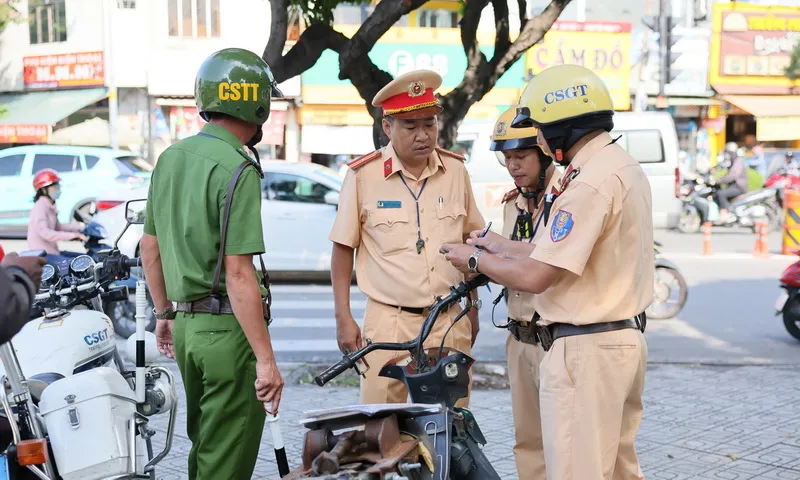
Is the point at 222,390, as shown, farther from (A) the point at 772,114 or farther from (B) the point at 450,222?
(A) the point at 772,114

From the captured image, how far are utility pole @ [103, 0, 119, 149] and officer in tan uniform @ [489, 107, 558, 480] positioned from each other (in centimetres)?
1988

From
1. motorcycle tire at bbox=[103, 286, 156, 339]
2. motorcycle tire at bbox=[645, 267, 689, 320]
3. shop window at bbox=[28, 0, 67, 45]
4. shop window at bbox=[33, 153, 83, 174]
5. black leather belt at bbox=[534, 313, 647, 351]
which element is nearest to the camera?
black leather belt at bbox=[534, 313, 647, 351]

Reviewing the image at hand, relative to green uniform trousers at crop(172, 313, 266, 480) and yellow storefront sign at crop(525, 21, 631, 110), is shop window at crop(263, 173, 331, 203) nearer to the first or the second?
green uniform trousers at crop(172, 313, 266, 480)

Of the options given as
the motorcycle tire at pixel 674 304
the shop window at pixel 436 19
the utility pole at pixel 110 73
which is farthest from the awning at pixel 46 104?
the motorcycle tire at pixel 674 304

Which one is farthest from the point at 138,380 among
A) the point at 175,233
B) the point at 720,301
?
the point at 720,301

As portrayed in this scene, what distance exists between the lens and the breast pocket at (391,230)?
13.0 feet

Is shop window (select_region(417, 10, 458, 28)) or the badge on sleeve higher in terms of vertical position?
shop window (select_region(417, 10, 458, 28))

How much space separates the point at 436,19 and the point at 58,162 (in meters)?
12.4

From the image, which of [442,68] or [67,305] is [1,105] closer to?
[442,68]

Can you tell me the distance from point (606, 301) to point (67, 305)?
2632 millimetres

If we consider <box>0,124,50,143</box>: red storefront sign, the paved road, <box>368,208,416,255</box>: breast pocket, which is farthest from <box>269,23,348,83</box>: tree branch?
<box>0,124,50,143</box>: red storefront sign

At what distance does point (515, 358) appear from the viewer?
3.85 meters

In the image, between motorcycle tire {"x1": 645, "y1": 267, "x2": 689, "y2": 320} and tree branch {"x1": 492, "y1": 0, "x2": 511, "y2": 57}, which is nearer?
tree branch {"x1": 492, "y1": 0, "x2": 511, "y2": 57}

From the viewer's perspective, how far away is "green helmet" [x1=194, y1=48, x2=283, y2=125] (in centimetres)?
326
